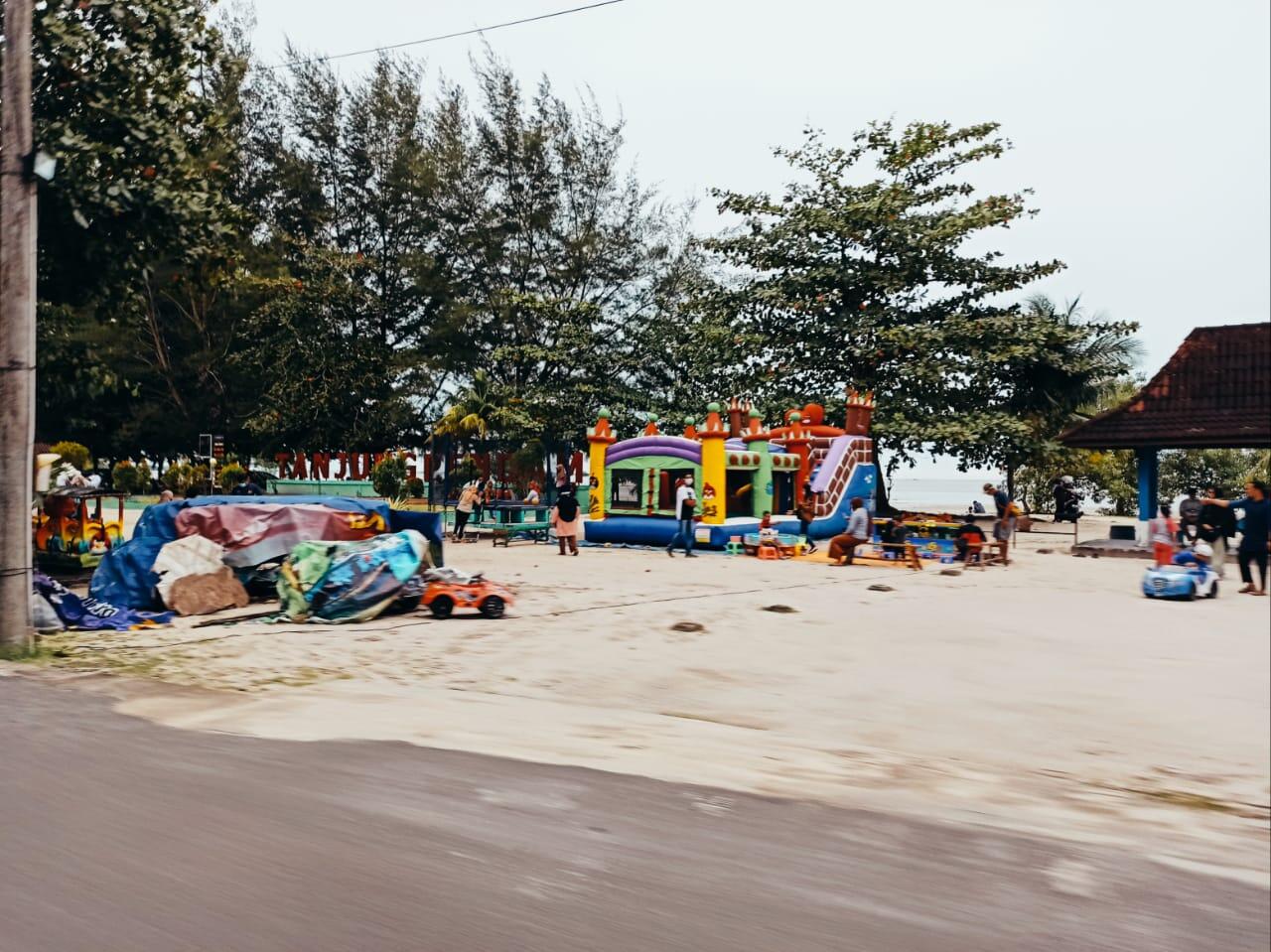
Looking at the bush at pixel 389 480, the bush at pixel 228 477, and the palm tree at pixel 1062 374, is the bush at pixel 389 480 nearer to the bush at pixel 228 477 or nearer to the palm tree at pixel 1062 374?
the bush at pixel 228 477

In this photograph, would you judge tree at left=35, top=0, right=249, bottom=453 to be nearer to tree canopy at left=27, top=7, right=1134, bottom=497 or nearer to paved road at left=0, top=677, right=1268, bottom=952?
tree canopy at left=27, top=7, right=1134, bottom=497

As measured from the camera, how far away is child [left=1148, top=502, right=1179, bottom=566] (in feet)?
20.5

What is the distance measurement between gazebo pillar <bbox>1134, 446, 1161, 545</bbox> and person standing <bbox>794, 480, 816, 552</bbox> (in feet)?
59.4

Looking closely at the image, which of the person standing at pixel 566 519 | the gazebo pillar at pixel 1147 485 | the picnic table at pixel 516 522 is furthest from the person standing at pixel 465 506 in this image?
the gazebo pillar at pixel 1147 485

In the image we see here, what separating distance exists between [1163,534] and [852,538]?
16.1m

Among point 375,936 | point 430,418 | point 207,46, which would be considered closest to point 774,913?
point 375,936

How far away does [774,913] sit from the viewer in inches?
166

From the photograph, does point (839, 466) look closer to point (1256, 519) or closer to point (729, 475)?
point (729, 475)

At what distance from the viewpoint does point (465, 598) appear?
13.5 m

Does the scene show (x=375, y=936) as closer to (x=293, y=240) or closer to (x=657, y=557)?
(x=657, y=557)

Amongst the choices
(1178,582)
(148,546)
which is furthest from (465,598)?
(1178,582)


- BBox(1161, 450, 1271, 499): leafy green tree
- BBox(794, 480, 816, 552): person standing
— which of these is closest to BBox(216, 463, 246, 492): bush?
BBox(794, 480, 816, 552): person standing

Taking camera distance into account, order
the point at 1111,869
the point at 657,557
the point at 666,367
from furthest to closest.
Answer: the point at 666,367 → the point at 657,557 → the point at 1111,869

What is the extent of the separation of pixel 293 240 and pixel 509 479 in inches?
484
